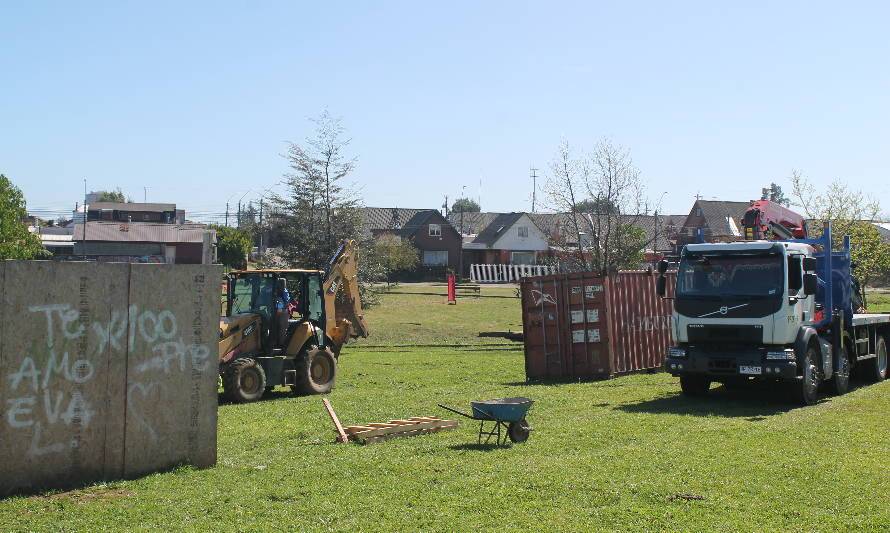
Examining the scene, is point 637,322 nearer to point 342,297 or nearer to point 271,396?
point 342,297

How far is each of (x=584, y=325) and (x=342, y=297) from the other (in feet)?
21.0

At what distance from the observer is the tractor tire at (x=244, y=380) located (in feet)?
59.8

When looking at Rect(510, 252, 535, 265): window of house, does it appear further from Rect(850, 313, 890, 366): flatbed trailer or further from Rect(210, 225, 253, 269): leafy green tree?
Rect(850, 313, 890, 366): flatbed trailer

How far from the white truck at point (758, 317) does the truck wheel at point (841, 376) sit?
19 millimetres

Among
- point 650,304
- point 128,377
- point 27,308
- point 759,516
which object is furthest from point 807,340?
point 27,308

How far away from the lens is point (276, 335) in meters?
19.5

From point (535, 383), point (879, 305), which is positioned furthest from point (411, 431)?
point (879, 305)

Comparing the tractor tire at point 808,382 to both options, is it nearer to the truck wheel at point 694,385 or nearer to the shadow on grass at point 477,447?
the truck wheel at point 694,385

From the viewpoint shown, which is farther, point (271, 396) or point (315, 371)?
point (315, 371)

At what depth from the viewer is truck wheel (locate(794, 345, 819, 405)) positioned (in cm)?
1652

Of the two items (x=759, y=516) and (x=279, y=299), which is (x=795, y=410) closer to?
(x=759, y=516)

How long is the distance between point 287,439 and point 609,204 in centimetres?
2827

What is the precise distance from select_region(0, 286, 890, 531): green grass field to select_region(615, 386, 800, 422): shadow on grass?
6 cm

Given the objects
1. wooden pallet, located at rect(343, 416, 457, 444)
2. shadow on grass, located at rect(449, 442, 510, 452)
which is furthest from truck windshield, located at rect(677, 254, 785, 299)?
shadow on grass, located at rect(449, 442, 510, 452)
